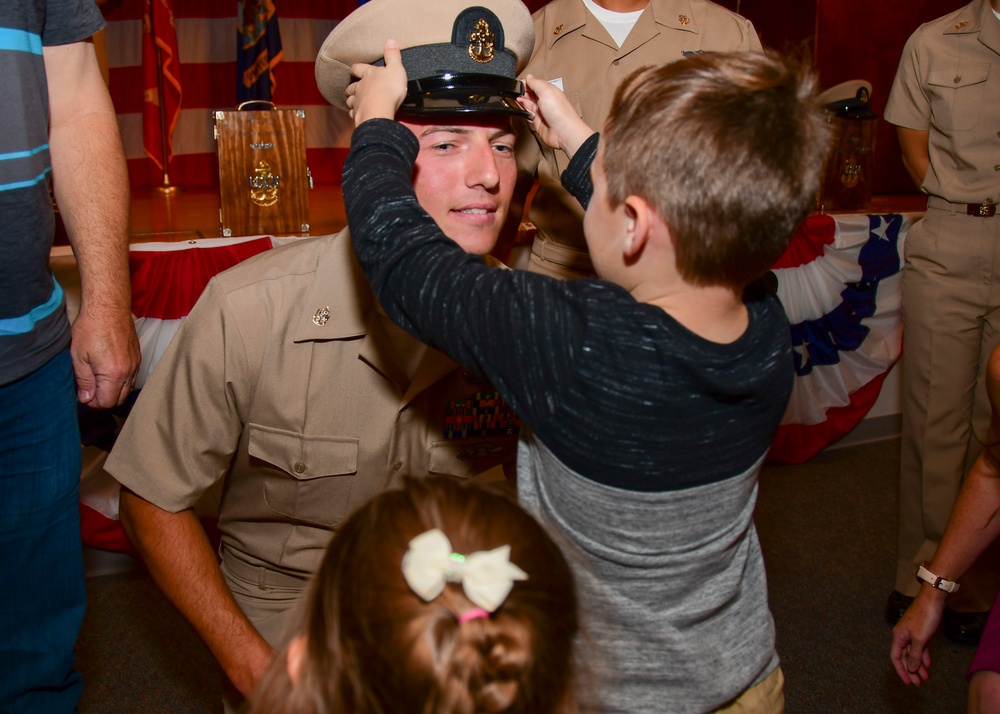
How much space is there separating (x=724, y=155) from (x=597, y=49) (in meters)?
1.49

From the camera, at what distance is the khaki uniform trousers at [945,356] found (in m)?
2.34

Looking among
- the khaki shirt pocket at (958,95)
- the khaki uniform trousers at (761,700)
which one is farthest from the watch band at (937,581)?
the khaki shirt pocket at (958,95)

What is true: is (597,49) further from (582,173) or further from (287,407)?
(287,407)

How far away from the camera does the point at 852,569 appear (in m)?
2.63

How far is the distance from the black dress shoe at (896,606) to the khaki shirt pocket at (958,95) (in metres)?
1.30

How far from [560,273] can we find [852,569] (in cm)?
136

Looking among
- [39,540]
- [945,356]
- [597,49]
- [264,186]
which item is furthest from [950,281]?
[39,540]

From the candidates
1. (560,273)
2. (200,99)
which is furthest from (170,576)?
(200,99)

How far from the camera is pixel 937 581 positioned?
1.29 meters

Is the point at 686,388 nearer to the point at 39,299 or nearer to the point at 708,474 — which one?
the point at 708,474

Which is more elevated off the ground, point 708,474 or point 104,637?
point 708,474

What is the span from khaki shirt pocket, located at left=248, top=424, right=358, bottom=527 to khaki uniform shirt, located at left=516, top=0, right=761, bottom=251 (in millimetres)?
→ 993

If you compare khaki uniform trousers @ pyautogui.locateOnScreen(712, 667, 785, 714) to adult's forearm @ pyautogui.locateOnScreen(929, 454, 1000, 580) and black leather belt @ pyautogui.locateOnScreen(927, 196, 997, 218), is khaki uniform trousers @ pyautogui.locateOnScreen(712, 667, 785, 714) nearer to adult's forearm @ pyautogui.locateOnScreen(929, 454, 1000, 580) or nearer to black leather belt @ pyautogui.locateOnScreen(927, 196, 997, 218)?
adult's forearm @ pyautogui.locateOnScreen(929, 454, 1000, 580)

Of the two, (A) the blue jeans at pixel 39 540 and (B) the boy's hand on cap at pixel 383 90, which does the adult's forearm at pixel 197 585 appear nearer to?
(A) the blue jeans at pixel 39 540
